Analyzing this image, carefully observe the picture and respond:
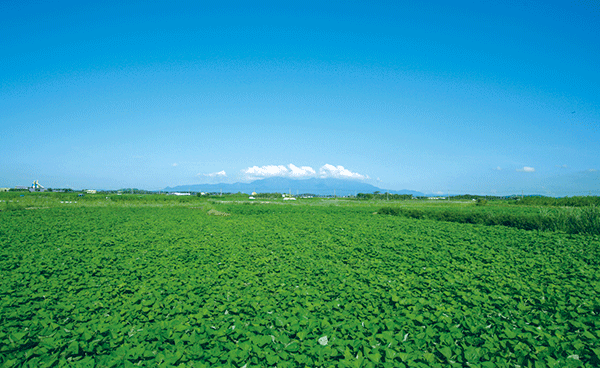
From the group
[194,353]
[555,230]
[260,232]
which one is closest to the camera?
[194,353]

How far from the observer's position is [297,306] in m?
4.98

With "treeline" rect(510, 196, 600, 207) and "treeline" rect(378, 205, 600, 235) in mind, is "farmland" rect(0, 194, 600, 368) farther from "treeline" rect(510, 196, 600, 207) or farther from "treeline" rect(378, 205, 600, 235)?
"treeline" rect(510, 196, 600, 207)

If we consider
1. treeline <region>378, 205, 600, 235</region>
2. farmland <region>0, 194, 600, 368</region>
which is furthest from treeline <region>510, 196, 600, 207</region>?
farmland <region>0, 194, 600, 368</region>

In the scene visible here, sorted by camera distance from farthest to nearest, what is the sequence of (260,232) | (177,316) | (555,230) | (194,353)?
1. (555,230)
2. (260,232)
3. (177,316)
4. (194,353)

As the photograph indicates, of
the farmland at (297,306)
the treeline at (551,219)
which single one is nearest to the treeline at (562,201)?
the treeline at (551,219)

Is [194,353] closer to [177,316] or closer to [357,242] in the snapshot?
[177,316]

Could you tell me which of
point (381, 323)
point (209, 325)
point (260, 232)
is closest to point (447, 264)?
point (381, 323)

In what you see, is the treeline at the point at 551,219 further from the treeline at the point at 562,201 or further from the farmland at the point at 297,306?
the treeline at the point at 562,201

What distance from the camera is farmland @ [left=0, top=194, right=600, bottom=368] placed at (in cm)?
359

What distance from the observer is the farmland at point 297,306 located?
11.8 feet

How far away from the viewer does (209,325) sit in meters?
4.30

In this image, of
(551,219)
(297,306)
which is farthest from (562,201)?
(297,306)

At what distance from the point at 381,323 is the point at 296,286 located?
2.17 metres

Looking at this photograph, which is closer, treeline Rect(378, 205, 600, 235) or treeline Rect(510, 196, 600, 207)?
treeline Rect(378, 205, 600, 235)
